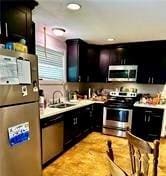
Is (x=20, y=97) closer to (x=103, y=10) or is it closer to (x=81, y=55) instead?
(x=103, y=10)

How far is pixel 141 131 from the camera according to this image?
12.7ft

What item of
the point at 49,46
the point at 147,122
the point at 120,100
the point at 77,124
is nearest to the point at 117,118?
the point at 120,100

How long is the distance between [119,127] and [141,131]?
0.50m

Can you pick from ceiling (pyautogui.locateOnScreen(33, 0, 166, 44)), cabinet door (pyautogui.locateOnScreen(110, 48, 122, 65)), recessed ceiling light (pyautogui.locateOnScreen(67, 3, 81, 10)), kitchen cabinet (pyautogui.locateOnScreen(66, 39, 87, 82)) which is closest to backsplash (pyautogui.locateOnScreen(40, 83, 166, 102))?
kitchen cabinet (pyautogui.locateOnScreen(66, 39, 87, 82))

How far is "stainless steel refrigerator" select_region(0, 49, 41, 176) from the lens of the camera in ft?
5.36

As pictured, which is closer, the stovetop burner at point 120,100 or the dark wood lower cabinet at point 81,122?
the dark wood lower cabinet at point 81,122

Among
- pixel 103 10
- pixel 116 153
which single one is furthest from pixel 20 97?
pixel 116 153

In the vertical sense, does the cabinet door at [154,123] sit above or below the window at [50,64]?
below

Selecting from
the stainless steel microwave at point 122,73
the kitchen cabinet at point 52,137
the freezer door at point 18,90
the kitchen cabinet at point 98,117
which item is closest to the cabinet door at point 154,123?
the stainless steel microwave at point 122,73

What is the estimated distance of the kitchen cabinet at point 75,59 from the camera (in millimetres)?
4070

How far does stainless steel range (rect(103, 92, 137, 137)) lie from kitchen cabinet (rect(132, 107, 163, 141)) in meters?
0.14

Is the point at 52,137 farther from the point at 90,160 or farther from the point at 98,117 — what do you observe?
the point at 98,117

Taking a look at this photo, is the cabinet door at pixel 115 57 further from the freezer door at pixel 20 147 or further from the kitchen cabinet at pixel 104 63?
the freezer door at pixel 20 147

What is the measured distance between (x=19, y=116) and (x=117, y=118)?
2.75 metres
